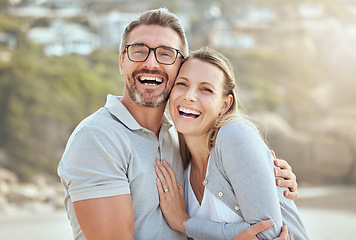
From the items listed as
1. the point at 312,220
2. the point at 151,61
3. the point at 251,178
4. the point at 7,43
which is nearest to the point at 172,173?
the point at 251,178

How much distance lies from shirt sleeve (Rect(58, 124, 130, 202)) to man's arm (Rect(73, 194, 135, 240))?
25mm

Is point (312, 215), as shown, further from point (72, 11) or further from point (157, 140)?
point (72, 11)

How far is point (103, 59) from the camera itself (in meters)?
17.6

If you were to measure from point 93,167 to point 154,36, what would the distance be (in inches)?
27.2

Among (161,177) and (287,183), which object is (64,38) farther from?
(287,183)

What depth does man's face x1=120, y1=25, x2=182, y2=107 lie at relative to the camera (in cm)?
209

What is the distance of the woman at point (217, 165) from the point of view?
173cm

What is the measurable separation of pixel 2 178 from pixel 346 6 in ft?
54.5

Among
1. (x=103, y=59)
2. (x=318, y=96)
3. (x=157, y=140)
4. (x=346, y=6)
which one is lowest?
(x=157, y=140)

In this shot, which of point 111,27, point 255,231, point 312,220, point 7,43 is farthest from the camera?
point 111,27

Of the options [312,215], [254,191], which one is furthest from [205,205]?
[312,215]

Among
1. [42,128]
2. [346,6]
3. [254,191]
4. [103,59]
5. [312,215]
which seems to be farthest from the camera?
[346,6]

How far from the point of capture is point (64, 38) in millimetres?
18234

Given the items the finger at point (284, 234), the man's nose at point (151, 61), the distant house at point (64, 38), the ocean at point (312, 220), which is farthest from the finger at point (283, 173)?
the distant house at point (64, 38)
